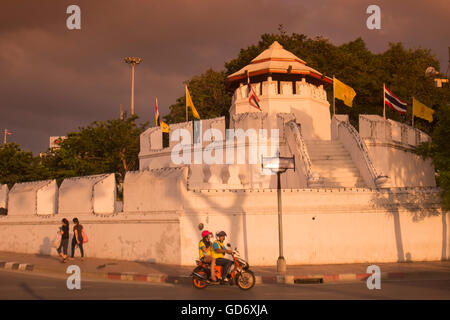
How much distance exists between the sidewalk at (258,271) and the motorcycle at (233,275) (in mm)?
1510

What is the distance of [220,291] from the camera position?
488 inches

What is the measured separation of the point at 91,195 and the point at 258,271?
26.9 feet

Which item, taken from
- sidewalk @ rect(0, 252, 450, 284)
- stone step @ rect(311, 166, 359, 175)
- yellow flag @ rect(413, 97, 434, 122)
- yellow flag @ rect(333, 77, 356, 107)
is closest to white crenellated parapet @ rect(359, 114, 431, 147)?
yellow flag @ rect(333, 77, 356, 107)

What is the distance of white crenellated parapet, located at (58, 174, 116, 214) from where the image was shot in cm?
2031

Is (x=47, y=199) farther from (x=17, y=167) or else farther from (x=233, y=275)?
(x=17, y=167)

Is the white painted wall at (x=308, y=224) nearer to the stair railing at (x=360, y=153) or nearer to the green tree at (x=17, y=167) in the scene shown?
the stair railing at (x=360, y=153)

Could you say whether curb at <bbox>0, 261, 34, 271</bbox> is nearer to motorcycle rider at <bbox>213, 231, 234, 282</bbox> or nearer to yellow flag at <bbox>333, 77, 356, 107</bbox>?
motorcycle rider at <bbox>213, 231, 234, 282</bbox>

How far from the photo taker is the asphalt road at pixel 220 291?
11.0 metres

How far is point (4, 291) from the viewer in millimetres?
11953
